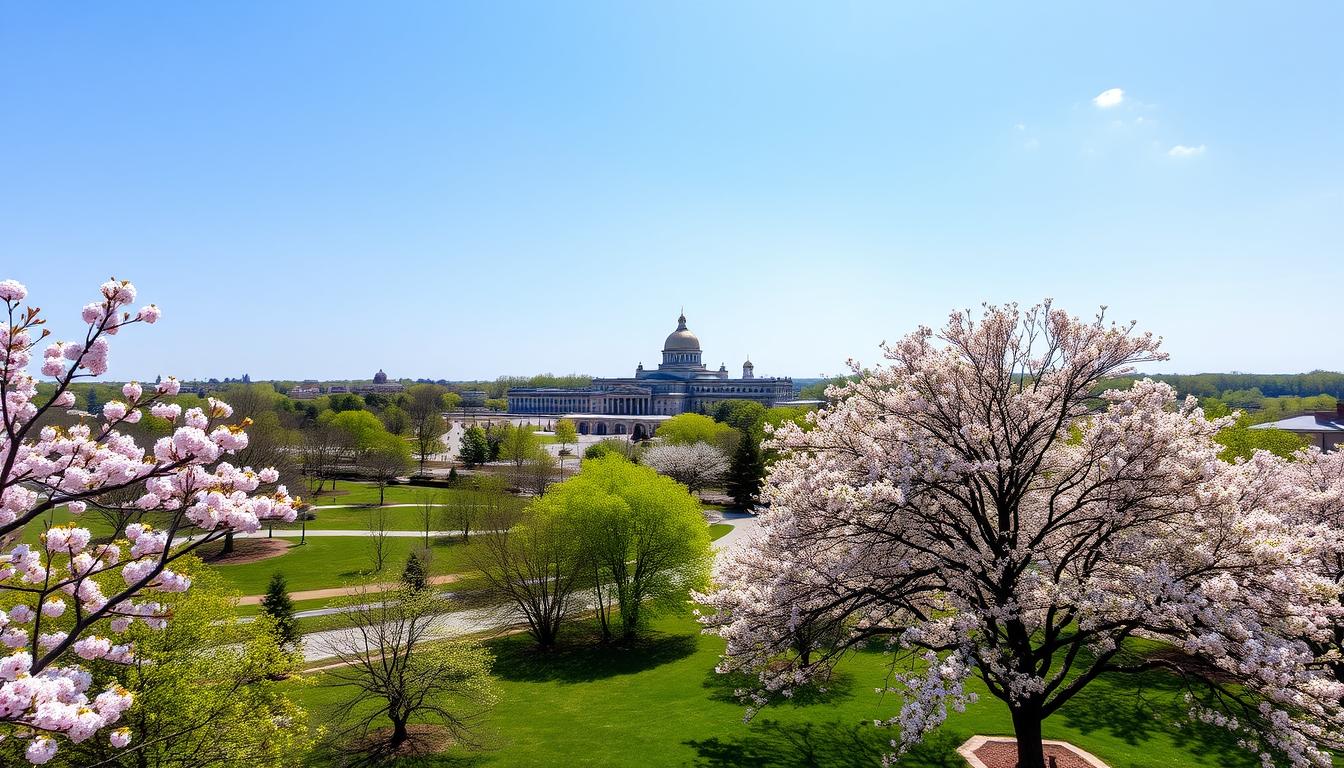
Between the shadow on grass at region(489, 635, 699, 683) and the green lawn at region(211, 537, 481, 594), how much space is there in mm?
4263

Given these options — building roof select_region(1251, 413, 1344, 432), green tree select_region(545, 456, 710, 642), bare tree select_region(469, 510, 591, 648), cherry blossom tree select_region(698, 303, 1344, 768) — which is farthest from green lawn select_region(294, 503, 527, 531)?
building roof select_region(1251, 413, 1344, 432)

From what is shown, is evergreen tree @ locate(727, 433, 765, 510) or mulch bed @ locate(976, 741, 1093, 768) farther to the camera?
evergreen tree @ locate(727, 433, 765, 510)

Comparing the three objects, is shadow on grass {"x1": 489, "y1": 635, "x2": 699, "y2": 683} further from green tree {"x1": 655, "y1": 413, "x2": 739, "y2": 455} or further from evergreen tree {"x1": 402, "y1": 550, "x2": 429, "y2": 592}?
green tree {"x1": 655, "y1": 413, "x2": 739, "y2": 455}

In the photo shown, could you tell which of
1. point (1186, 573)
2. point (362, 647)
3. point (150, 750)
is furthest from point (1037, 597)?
point (362, 647)

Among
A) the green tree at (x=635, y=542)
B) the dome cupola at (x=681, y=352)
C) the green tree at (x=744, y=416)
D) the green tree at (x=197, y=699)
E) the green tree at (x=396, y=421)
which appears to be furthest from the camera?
the dome cupola at (x=681, y=352)

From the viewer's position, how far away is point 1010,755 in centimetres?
1531

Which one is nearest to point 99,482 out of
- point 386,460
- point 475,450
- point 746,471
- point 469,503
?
point 469,503

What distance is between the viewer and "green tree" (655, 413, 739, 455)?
66.0m

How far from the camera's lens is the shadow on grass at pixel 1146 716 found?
52.0 ft

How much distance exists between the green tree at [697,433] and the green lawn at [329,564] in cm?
2919

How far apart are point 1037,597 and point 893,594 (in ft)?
7.64

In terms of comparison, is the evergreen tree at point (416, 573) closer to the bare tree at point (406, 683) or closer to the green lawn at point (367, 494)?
the bare tree at point (406, 683)

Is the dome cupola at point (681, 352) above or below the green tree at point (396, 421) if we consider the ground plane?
above

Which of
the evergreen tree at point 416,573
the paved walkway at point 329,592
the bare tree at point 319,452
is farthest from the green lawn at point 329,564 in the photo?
the bare tree at point 319,452
